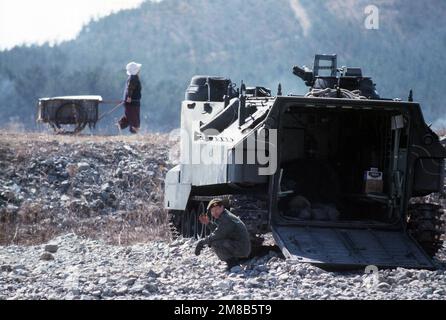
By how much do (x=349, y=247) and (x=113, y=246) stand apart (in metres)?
4.85

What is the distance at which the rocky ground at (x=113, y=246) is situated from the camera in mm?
14953

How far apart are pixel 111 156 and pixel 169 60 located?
93.6 ft

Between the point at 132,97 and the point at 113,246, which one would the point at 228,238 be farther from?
the point at 132,97

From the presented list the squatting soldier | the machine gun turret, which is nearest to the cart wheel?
the machine gun turret

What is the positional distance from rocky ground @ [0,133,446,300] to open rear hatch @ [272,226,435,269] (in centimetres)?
22

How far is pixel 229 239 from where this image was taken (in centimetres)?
1681

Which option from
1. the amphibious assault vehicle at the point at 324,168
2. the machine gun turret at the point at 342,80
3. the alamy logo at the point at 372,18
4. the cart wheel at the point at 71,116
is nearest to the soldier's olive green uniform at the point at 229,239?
the amphibious assault vehicle at the point at 324,168

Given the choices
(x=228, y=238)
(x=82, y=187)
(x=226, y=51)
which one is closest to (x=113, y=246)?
(x=228, y=238)

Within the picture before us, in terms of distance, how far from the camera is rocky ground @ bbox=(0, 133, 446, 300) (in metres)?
15.0

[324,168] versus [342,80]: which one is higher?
[342,80]

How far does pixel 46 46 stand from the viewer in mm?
54656

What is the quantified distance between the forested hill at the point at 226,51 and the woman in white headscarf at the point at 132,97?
13.6 m
